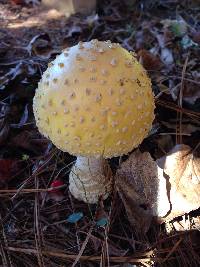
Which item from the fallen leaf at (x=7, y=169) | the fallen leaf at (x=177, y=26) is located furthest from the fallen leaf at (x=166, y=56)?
the fallen leaf at (x=7, y=169)

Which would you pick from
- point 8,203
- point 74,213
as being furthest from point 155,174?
point 8,203

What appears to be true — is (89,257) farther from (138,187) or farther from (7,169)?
(7,169)

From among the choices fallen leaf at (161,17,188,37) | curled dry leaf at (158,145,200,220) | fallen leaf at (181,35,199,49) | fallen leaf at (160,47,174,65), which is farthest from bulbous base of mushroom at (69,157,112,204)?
fallen leaf at (161,17,188,37)

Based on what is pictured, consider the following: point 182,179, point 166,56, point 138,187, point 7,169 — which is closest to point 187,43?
point 166,56

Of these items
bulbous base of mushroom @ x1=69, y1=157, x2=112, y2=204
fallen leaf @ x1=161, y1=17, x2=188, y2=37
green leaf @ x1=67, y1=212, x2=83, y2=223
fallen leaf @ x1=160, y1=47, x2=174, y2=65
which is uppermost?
fallen leaf @ x1=161, y1=17, x2=188, y2=37

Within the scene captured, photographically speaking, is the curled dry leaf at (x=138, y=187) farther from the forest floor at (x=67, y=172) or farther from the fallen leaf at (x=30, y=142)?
the fallen leaf at (x=30, y=142)

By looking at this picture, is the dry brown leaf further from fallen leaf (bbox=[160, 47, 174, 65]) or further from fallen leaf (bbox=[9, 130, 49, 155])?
fallen leaf (bbox=[160, 47, 174, 65])
